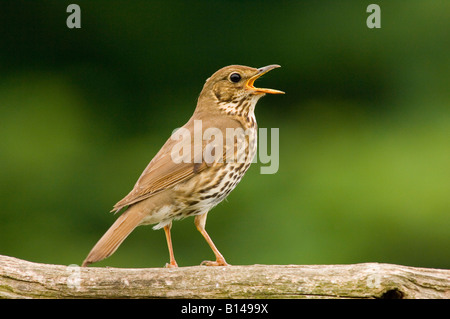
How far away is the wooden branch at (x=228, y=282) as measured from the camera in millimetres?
2986

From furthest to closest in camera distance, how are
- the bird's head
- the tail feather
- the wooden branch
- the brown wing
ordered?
the bird's head → the brown wing → the tail feather → the wooden branch

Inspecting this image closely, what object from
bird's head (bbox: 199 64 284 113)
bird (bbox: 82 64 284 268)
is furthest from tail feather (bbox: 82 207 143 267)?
bird's head (bbox: 199 64 284 113)

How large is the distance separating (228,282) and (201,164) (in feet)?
2.55

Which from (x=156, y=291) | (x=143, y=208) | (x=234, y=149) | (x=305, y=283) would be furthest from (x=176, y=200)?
(x=305, y=283)

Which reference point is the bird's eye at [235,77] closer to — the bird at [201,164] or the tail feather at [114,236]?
the bird at [201,164]

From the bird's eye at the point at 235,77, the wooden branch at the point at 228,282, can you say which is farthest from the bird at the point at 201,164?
the wooden branch at the point at 228,282

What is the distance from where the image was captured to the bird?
3.52 m

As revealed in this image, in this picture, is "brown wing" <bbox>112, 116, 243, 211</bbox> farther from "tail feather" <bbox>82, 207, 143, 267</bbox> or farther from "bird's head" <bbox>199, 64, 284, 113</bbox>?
"bird's head" <bbox>199, 64, 284, 113</bbox>

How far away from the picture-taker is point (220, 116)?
13.1ft

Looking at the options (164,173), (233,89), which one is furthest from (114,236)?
(233,89)

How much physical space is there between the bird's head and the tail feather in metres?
0.87

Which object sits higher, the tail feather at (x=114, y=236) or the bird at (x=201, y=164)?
the bird at (x=201, y=164)
